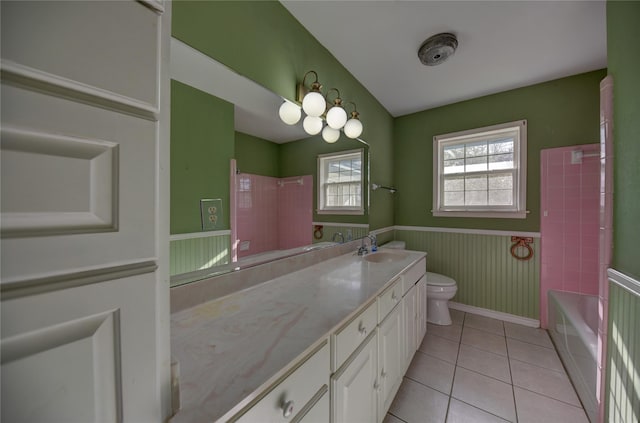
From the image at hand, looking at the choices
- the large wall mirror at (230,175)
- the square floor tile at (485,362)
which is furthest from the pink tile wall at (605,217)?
the large wall mirror at (230,175)

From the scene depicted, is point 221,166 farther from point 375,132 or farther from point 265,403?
point 375,132

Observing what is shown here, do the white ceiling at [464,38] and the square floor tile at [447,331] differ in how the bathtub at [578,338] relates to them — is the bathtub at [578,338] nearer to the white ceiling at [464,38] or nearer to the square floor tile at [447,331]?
the square floor tile at [447,331]

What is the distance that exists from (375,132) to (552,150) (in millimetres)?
1676

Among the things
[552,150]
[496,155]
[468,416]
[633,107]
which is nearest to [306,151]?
[633,107]

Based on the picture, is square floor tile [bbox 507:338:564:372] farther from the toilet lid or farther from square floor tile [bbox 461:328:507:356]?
the toilet lid

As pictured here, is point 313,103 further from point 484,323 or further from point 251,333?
point 484,323

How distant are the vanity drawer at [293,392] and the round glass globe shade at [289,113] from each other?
3.96 ft

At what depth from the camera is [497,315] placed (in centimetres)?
247

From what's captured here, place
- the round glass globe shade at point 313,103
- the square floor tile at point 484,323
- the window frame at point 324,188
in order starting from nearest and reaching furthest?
the round glass globe shade at point 313,103, the window frame at point 324,188, the square floor tile at point 484,323

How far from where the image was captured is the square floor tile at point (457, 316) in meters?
2.41

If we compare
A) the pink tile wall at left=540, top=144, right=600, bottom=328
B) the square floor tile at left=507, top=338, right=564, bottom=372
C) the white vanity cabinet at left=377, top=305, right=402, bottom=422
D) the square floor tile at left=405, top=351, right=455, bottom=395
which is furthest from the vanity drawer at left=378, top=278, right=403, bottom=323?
the pink tile wall at left=540, top=144, right=600, bottom=328

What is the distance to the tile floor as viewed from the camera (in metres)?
1.36

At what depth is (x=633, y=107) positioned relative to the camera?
3.29 ft

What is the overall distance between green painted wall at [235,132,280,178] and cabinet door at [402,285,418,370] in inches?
46.8
